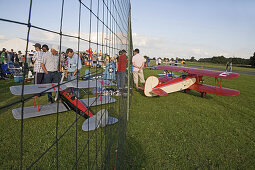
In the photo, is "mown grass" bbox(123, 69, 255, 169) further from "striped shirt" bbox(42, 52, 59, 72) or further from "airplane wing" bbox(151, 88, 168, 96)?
"striped shirt" bbox(42, 52, 59, 72)

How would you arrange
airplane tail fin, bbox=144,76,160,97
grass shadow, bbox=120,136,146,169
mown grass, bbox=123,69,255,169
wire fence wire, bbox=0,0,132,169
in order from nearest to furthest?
wire fence wire, bbox=0,0,132,169
grass shadow, bbox=120,136,146,169
mown grass, bbox=123,69,255,169
airplane tail fin, bbox=144,76,160,97

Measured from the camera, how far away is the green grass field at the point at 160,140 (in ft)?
7.96

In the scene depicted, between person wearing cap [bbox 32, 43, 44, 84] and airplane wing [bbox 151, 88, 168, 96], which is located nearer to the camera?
person wearing cap [bbox 32, 43, 44, 84]

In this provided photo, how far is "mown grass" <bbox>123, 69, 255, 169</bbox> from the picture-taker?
249cm

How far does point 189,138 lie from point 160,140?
62 centimetres

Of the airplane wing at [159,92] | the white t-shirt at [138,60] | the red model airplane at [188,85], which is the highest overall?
the white t-shirt at [138,60]

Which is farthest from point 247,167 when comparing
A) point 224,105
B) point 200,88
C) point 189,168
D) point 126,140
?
point 200,88

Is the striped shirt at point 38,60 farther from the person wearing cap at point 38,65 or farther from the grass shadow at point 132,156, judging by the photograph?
the grass shadow at point 132,156

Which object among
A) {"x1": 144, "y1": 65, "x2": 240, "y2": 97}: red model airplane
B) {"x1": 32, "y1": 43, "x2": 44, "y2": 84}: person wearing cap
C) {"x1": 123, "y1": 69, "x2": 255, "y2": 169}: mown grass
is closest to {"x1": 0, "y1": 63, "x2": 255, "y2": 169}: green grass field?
Answer: {"x1": 123, "y1": 69, "x2": 255, "y2": 169}: mown grass

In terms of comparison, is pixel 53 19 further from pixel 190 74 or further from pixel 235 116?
pixel 190 74

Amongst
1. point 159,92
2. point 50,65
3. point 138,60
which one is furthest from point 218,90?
point 50,65

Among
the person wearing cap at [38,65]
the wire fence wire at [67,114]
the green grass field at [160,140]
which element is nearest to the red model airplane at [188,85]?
the green grass field at [160,140]

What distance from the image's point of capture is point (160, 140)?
10.0 ft

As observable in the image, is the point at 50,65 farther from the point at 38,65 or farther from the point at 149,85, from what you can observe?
the point at 149,85
